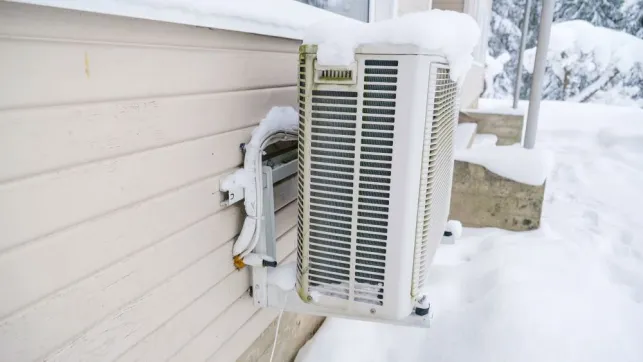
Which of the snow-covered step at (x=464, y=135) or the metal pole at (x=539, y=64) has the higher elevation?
the metal pole at (x=539, y=64)

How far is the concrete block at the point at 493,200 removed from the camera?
12.6 ft

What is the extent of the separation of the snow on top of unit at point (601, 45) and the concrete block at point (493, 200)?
13691 mm

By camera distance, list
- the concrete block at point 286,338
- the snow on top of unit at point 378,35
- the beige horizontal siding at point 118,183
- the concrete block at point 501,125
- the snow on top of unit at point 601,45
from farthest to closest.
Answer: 1. the snow on top of unit at point 601,45
2. the concrete block at point 501,125
3. the concrete block at point 286,338
4. the snow on top of unit at point 378,35
5. the beige horizontal siding at point 118,183

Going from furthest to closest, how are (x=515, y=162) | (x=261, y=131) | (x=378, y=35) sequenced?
(x=515, y=162)
(x=261, y=131)
(x=378, y=35)

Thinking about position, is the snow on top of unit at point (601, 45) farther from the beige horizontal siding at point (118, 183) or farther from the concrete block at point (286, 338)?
the beige horizontal siding at point (118, 183)

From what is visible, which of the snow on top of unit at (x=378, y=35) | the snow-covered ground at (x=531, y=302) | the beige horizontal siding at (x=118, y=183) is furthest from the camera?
the snow-covered ground at (x=531, y=302)

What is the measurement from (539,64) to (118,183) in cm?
412

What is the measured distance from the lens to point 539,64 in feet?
13.6

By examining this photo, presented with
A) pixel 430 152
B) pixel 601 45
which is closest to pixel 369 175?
pixel 430 152

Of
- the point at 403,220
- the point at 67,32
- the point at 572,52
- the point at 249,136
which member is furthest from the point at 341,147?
the point at 572,52

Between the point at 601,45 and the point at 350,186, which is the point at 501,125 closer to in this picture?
the point at 350,186

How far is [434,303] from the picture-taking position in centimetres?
269

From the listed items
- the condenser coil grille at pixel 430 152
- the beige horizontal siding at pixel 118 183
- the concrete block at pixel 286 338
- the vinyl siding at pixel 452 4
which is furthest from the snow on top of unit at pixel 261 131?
the vinyl siding at pixel 452 4

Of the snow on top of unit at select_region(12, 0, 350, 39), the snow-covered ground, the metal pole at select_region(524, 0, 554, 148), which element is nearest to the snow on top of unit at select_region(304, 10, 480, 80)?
the snow on top of unit at select_region(12, 0, 350, 39)
